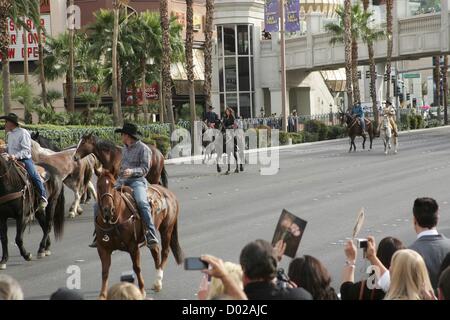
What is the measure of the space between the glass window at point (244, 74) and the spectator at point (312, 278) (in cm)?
6151

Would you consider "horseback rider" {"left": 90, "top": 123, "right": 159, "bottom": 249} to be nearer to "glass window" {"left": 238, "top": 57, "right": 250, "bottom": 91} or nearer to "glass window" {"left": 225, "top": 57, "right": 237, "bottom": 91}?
"glass window" {"left": 225, "top": 57, "right": 237, "bottom": 91}

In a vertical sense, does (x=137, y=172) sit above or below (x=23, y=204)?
above

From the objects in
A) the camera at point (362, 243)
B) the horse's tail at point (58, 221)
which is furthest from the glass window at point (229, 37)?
the camera at point (362, 243)

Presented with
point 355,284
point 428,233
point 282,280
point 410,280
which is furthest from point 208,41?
point 410,280

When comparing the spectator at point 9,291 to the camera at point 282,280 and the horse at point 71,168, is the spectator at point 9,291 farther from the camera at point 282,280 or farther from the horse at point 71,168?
the horse at point 71,168

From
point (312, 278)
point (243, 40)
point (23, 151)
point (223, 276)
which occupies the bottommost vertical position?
point (312, 278)

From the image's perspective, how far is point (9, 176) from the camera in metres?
13.6

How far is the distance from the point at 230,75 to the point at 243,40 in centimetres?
293

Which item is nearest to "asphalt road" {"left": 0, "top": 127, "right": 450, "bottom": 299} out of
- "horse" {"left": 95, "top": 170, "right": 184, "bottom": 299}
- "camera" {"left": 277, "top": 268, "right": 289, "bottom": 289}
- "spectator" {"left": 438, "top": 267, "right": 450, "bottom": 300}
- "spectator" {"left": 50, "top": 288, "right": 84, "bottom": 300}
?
"horse" {"left": 95, "top": 170, "right": 184, "bottom": 299}

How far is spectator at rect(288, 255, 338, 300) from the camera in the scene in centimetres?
632

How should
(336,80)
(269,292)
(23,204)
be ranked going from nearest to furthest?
(269,292), (23,204), (336,80)

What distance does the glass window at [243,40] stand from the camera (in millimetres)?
66312

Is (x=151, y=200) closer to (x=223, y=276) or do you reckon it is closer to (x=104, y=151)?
(x=104, y=151)

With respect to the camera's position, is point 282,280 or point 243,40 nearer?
point 282,280
